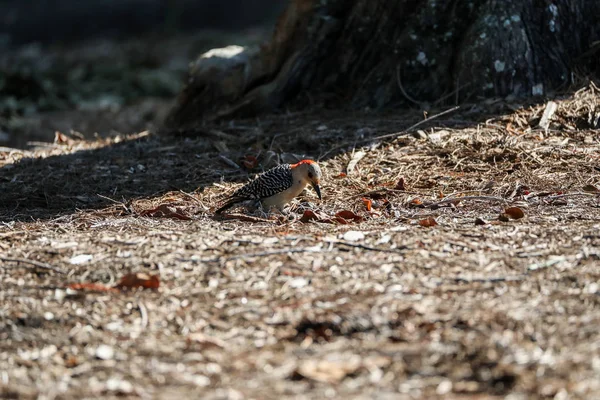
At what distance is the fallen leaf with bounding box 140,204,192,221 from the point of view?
609 cm

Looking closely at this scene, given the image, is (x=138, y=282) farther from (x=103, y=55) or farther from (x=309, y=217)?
(x=103, y=55)

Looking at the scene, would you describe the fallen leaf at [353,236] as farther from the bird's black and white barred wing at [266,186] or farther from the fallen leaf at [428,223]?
the bird's black and white barred wing at [266,186]

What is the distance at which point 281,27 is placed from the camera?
9.95 m

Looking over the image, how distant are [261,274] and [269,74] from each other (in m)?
5.61

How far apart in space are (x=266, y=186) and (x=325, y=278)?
6.66 ft

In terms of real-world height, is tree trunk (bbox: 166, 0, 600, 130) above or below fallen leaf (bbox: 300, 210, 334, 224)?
above

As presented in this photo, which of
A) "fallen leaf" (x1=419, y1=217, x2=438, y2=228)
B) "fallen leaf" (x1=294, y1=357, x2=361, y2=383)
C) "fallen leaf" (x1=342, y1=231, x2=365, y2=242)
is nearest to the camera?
"fallen leaf" (x1=294, y1=357, x2=361, y2=383)

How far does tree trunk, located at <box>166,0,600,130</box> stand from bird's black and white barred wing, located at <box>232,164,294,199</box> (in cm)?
276

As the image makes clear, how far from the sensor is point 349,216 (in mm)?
5938

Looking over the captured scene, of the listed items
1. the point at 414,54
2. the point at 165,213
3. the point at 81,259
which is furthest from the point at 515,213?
the point at 414,54

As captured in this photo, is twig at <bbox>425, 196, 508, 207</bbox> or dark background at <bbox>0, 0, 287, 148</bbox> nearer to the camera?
twig at <bbox>425, 196, 508, 207</bbox>

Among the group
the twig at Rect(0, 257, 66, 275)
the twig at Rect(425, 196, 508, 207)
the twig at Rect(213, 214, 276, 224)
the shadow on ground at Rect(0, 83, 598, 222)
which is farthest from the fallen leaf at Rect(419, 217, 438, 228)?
the twig at Rect(0, 257, 66, 275)

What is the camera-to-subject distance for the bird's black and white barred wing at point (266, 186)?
6.51 m

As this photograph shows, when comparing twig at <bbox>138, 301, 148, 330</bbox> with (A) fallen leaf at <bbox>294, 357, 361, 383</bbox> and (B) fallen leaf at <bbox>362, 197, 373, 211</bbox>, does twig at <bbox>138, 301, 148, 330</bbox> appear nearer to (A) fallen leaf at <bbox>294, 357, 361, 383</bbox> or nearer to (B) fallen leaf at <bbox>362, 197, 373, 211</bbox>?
(A) fallen leaf at <bbox>294, 357, 361, 383</bbox>
